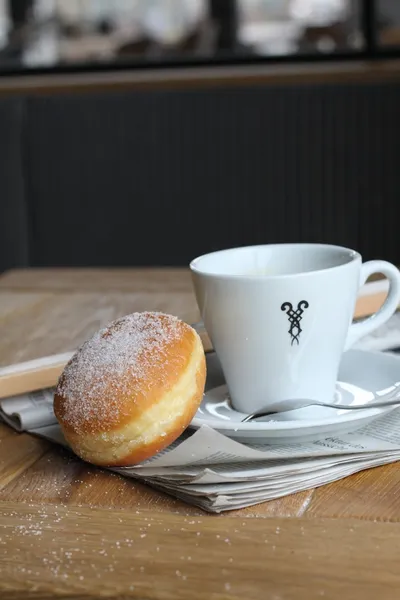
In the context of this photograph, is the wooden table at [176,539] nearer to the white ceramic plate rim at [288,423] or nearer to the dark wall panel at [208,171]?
the white ceramic plate rim at [288,423]

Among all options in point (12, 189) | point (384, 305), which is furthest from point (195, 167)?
point (384, 305)

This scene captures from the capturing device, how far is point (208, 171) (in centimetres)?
193

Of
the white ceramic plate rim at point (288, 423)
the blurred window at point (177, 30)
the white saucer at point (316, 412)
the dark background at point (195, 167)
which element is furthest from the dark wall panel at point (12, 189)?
the white ceramic plate rim at point (288, 423)

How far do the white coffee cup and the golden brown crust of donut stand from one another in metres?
0.03

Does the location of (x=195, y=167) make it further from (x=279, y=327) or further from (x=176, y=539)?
(x=176, y=539)

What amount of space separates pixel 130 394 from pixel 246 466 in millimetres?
69

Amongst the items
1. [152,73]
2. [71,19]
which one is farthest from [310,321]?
[71,19]

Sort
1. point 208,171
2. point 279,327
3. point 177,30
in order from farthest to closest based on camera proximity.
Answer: point 177,30, point 208,171, point 279,327

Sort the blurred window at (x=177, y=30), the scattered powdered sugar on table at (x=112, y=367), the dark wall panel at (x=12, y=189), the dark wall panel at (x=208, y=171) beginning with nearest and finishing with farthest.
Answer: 1. the scattered powdered sugar on table at (x=112, y=367)
2. the dark wall panel at (x=208, y=171)
3. the dark wall panel at (x=12, y=189)
4. the blurred window at (x=177, y=30)

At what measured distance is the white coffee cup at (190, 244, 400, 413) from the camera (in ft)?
1.57

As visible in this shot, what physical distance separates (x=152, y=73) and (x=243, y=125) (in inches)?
22.9

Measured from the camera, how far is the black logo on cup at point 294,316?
0.48 meters

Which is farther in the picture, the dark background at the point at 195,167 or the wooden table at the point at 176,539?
the dark background at the point at 195,167

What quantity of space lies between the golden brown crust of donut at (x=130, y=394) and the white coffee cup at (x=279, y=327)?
3 cm
